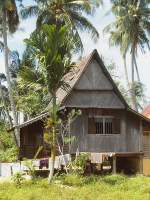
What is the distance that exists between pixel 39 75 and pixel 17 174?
4084 mm

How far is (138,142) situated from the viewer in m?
26.8

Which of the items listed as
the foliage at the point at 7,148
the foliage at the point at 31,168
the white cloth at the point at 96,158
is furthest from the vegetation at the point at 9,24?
the foliage at the point at 31,168

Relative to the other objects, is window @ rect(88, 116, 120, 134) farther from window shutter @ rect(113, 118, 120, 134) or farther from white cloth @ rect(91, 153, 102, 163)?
white cloth @ rect(91, 153, 102, 163)

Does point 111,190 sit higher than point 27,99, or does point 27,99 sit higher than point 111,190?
point 27,99

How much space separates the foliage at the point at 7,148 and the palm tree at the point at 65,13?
25.3ft

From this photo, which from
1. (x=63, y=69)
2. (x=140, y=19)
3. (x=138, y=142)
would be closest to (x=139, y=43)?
(x=140, y=19)

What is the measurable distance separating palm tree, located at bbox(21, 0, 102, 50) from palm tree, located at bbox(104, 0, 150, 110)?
384 cm

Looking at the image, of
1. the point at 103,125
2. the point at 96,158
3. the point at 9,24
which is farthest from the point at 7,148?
the point at 96,158

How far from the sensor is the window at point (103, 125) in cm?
2588

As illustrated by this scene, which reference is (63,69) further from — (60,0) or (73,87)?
(60,0)

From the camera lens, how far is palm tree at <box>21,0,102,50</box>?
1379 inches

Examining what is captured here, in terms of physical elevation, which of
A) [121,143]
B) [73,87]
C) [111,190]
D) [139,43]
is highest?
[139,43]

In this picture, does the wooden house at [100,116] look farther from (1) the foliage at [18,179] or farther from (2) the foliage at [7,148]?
(1) the foliage at [18,179]

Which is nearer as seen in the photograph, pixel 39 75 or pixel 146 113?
pixel 39 75
